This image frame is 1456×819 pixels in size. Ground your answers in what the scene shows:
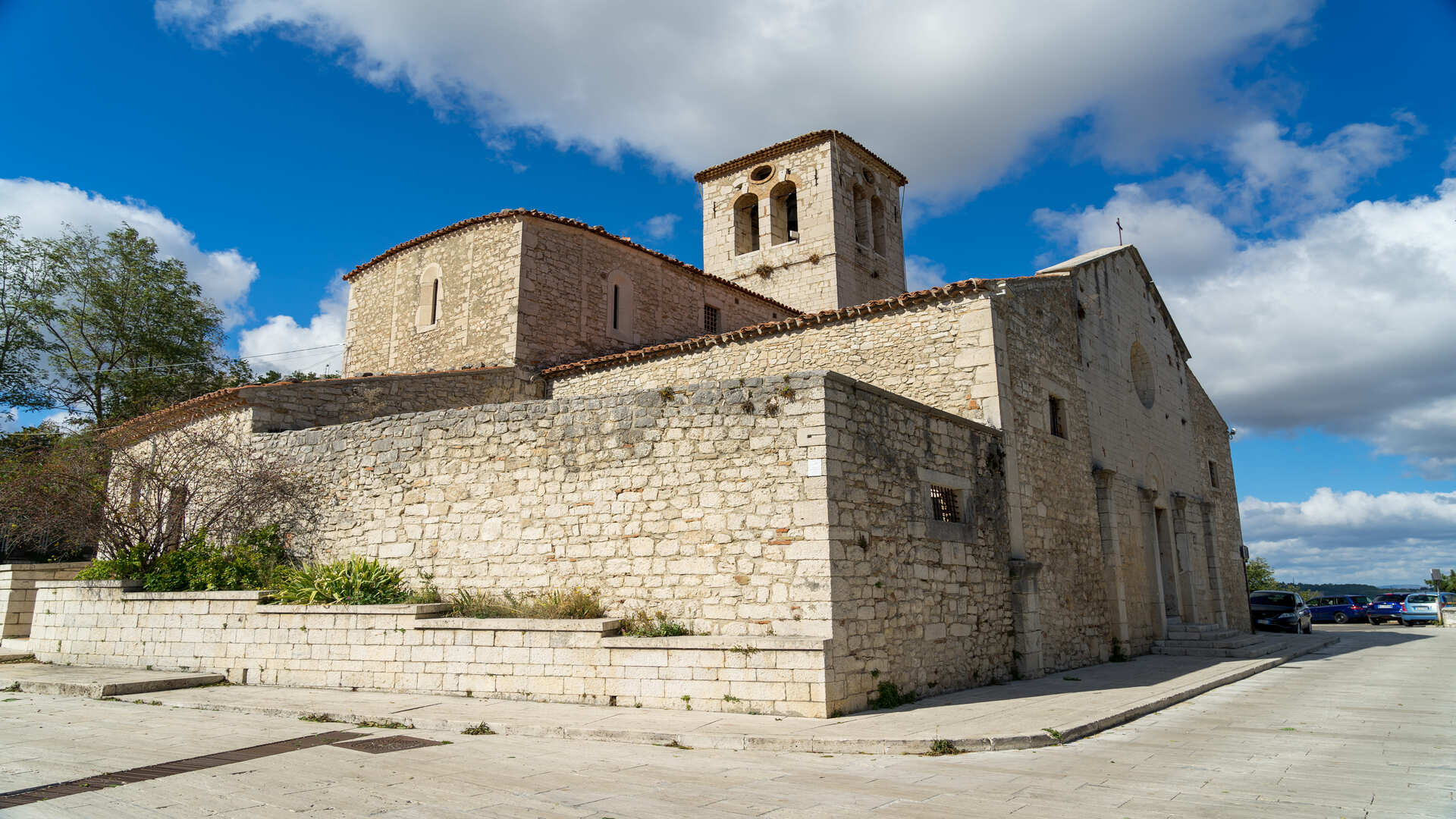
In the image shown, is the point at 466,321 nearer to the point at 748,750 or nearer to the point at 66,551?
the point at 66,551

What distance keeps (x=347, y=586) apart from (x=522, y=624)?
11.5 ft

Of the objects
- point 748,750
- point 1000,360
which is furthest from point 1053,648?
point 748,750

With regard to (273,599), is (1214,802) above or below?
below

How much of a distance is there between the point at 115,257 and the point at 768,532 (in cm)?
2791

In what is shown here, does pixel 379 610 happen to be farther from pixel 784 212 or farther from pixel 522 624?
pixel 784 212

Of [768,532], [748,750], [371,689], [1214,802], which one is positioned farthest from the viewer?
[371,689]

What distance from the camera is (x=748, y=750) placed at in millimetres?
7645

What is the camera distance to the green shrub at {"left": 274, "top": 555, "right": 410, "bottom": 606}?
1177 centimetres

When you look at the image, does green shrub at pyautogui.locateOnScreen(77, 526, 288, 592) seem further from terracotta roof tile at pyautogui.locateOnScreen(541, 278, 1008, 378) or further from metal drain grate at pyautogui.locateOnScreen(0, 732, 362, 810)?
terracotta roof tile at pyautogui.locateOnScreen(541, 278, 1008, 378)

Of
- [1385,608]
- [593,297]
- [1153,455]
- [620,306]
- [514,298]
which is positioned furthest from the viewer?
[1385,608]

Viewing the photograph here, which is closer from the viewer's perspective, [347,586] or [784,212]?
[347,586]

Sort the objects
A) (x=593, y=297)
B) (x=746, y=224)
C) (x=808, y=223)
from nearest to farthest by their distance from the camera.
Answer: (x=593, y=297), (x=808, y=223), (x=746, y=224)

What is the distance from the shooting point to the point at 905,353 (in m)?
14.1

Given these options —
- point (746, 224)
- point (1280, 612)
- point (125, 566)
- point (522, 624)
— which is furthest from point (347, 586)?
point (1280, 612)
